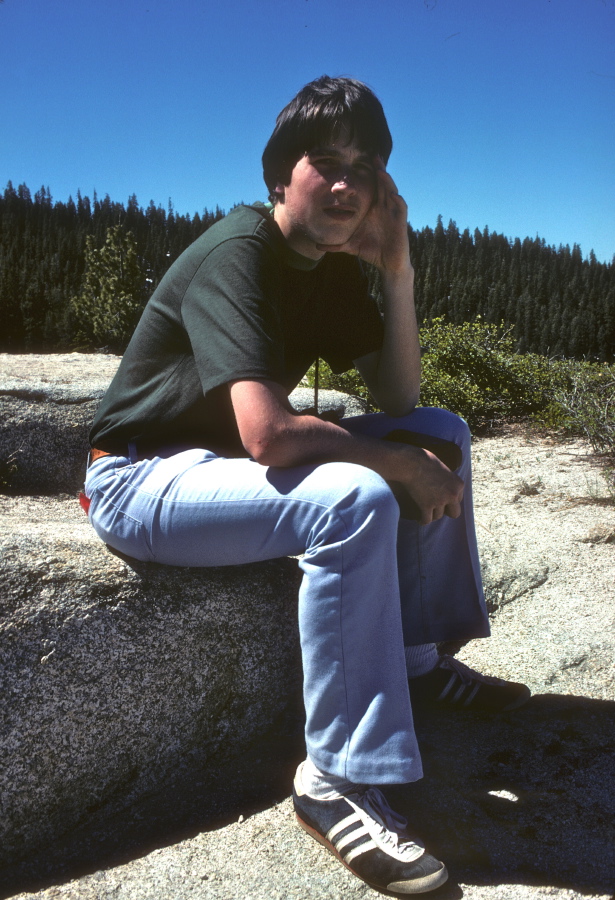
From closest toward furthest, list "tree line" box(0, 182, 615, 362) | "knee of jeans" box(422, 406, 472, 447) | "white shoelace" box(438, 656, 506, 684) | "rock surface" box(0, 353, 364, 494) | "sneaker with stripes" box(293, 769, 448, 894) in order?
1. "sneaker with stripes" box(293, 769, 448, 894)
2. "knee of jeans" box(422, 406, 472, 447)
3. "white shoelace" box(438, 656, 506, 684)
4. "rock surface" box(0, 353, 364, 494)
5. "tree line" box(0, 182, 615, 362)

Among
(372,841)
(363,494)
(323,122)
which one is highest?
(323,122)

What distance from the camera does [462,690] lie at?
236 centimetres

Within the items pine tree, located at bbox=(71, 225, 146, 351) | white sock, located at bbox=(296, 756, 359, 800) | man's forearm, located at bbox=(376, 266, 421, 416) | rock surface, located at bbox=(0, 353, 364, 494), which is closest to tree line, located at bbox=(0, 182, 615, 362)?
pine tree, located at bbox=(71, 225, 146, 351)

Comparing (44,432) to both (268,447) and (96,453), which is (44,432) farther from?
(268,447)

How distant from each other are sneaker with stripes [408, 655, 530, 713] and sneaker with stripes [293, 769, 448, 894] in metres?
0.65

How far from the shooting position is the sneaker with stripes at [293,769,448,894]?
1.64 meters

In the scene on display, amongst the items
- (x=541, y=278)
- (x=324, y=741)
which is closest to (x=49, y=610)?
(x=324, y=741)

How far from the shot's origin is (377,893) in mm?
1665

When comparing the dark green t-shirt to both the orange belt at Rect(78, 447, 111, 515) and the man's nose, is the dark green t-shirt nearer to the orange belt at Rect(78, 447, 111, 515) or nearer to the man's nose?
the orange belt at Rect(78, 447, 111, 515)

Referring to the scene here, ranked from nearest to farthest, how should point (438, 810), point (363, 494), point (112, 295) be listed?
1. point (363, 494)
2. point (438, 810)
3. point (112, 295)

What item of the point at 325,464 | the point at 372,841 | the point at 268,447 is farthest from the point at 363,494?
the point at 372,841

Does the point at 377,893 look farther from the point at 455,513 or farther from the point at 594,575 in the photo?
the point at 594,575

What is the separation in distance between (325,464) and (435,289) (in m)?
16.8

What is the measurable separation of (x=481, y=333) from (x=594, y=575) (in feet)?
15.2
